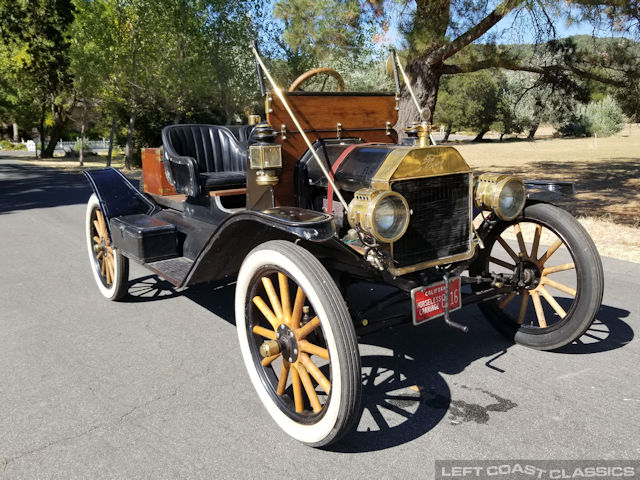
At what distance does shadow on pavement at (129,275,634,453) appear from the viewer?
247 cm

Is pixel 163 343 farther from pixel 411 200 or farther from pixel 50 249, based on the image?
pixel 50 249

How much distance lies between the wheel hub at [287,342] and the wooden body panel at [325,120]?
1025 millimetres

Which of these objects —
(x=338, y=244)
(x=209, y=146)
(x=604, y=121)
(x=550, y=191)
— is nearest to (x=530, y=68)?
(x=209, y=146)

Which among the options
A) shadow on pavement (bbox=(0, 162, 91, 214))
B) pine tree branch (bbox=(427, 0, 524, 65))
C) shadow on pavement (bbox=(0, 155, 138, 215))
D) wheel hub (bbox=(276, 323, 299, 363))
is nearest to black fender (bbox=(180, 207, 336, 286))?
wheel hub (bbox=(276, 323, 299, 363))

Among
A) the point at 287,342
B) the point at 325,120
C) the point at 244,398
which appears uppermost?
the point at 325,120

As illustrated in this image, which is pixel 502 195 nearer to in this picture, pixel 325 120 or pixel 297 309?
pixel 325 120

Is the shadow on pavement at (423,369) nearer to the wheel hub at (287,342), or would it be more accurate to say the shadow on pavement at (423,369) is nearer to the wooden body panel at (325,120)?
the wheel hub at (287,342)

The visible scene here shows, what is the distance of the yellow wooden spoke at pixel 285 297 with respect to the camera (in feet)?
8.02

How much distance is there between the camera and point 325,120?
3.47 m

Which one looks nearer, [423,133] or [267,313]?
[267,313]

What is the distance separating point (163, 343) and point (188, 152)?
1921mm

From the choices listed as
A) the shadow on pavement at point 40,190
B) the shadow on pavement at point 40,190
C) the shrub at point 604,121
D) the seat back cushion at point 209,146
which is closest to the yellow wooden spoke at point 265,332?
the seat back cushion at point 209,146

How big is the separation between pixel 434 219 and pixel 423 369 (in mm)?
889

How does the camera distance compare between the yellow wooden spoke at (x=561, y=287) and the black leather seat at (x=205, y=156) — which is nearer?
the yellow wooden spoke at (x=561, y=287)
